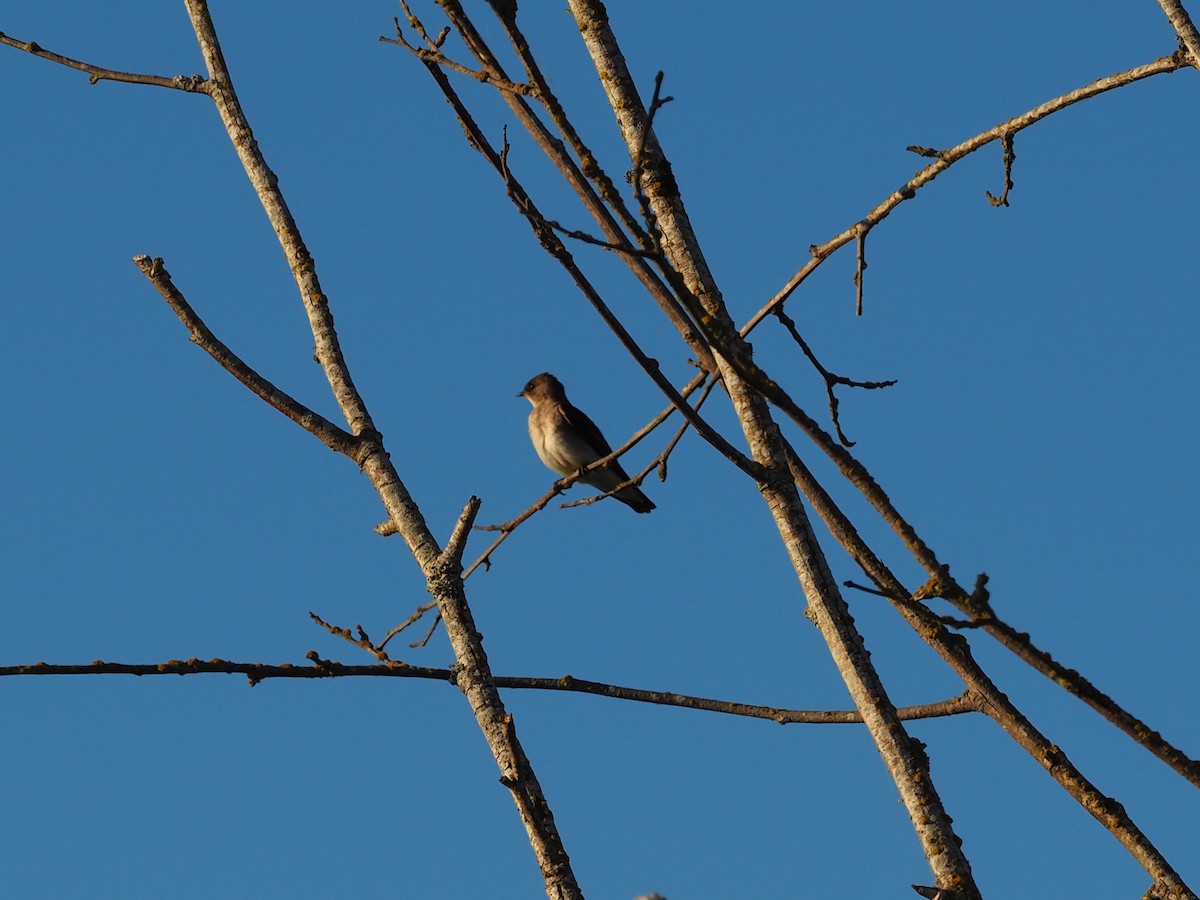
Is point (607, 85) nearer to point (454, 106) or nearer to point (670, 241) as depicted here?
point (670, 241)

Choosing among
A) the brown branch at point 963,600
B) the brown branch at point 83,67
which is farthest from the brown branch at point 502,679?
the brown branch at point 83,67

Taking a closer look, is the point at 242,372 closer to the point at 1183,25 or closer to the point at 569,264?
the point at 569,264

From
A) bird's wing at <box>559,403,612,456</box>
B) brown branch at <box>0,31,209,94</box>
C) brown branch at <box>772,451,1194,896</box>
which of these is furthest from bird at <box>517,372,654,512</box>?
brown branch at <box>772,451,1194,896</box>

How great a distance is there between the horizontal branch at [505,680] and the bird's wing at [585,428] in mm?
8291

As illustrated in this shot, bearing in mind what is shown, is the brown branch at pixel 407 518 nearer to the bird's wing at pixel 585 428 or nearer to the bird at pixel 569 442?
the bird at pixel 569 442

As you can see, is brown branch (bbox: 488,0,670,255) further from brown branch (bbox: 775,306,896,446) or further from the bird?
the bird

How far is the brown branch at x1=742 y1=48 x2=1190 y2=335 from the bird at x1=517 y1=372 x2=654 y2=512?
7.83 metres

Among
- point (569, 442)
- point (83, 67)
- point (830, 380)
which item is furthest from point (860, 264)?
point (569, 442)

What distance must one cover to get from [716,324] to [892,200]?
220 centimetres

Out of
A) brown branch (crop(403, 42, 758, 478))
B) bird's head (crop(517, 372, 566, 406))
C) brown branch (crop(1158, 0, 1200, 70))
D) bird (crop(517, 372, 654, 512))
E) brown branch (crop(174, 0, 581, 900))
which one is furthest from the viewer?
bird's head (crop(517, 372, 566, 406))

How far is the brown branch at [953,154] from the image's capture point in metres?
4.90

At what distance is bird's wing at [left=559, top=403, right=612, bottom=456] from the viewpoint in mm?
13445

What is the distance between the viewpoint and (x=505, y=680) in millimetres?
4980

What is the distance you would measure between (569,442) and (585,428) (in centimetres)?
38
